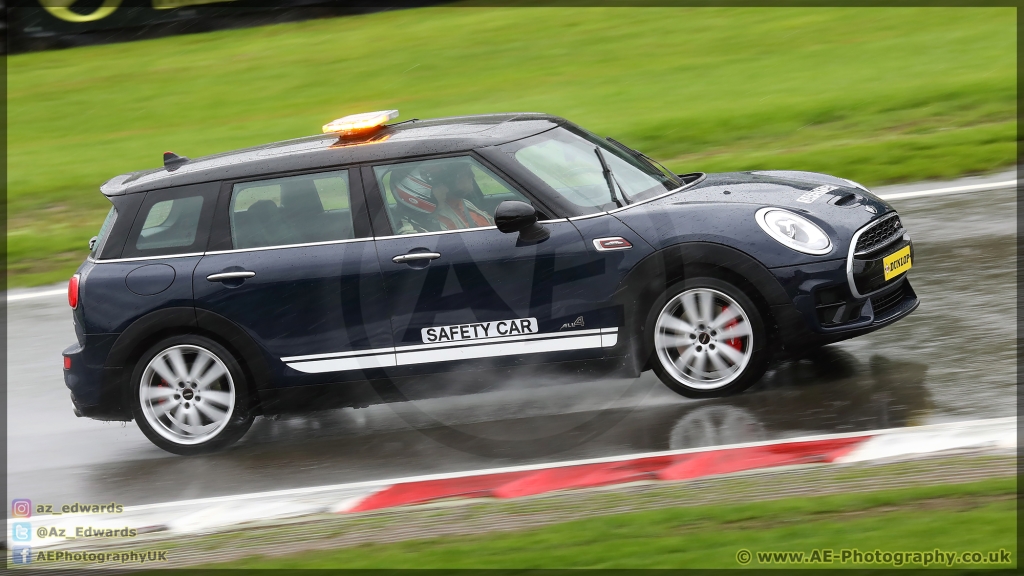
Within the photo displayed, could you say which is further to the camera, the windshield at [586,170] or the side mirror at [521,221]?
the windshield at [586,170]

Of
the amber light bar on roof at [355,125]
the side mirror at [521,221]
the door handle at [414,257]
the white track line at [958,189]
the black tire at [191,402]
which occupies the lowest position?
the black tire at [191,402]

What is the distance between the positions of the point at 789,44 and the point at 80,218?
992cm

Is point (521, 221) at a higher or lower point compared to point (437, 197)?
lower

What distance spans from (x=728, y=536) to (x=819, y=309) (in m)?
1.86

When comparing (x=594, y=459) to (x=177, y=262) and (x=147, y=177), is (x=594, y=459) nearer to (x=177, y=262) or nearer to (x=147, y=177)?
(x=177, y=262)

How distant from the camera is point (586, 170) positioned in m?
6.80

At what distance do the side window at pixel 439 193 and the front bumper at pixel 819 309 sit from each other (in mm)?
1544

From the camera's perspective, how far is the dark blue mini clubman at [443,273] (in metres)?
6.20

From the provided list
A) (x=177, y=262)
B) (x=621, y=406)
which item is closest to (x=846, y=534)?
(x=621, y=406)

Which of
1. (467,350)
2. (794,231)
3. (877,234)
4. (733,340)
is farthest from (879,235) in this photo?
(467,350)

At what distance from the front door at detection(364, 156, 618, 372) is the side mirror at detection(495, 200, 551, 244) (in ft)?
0.13

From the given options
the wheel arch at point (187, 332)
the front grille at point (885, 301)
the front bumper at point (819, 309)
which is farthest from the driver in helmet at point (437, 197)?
the front grille at point (885, 301)

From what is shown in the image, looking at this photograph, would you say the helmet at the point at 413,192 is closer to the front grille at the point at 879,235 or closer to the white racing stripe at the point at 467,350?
the white racing stripe at the point at 467,350

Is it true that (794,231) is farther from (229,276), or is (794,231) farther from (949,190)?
(949,190)
